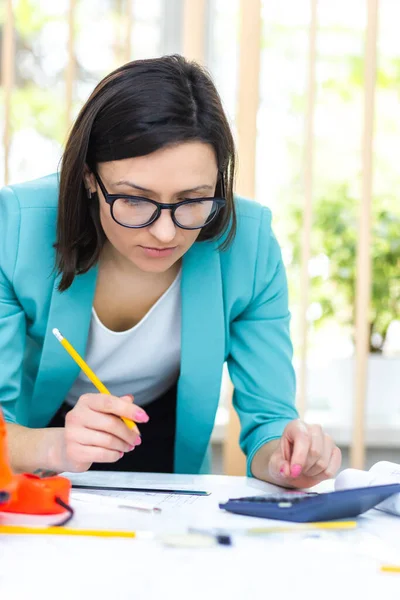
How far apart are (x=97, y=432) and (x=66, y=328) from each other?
384 millimetres

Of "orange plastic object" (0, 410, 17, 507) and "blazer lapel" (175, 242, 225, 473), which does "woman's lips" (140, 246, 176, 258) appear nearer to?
"blazer lapel" (175, 242, 225, 473)

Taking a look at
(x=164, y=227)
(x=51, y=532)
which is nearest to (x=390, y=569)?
(x=51, y=532)

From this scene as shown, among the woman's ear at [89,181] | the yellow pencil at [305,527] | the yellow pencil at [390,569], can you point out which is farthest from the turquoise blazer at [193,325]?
the yellow pencil at [390,569]

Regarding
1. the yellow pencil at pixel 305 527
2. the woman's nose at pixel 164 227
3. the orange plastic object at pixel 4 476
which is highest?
the woman's nose at pixel 164 227

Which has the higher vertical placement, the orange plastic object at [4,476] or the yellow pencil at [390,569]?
the orange plastic object at [4,476]

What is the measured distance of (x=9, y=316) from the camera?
4.77 ft

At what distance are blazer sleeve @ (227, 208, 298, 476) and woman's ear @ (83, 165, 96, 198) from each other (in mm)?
374

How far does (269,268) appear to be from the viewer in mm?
1640

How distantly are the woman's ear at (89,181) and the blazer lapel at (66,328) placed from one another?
155mm

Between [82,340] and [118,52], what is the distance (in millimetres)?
1373

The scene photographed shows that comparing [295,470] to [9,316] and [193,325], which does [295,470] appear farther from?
[9,316]

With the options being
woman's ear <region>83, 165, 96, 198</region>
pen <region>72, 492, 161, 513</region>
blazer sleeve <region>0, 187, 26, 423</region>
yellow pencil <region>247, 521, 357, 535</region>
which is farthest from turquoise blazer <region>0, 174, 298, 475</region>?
yellow pencil <region>247, 521, 357, 535</region>

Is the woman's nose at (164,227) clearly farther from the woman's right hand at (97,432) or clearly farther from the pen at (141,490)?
the pen at (141,490)

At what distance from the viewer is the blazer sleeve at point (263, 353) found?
1.60 m
